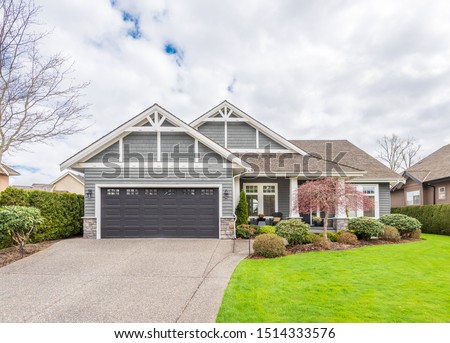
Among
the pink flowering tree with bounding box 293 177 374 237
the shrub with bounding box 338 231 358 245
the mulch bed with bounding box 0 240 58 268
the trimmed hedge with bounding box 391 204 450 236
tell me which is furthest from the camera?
the trimmed hedge with bounding box 391 204 450 236

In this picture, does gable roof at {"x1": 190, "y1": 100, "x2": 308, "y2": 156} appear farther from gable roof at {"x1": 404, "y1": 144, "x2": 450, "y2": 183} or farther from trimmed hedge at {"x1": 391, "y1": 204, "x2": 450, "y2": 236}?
gable roof at {"x1": 404, "y1": 144, "x2": 450, "y2": 183}

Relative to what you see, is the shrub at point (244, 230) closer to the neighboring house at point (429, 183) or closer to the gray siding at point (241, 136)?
the gray siding at point (241, 136)

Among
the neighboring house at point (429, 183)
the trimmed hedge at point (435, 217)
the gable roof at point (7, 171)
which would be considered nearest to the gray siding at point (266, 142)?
the trimmed hedge at point (435, 217)

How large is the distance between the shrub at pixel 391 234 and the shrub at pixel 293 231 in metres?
4.12

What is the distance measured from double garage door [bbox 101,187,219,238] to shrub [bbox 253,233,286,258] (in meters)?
3.33

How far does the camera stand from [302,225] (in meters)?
10.3

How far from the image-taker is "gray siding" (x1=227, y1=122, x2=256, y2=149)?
1636cm

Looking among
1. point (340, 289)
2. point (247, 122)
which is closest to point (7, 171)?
point (247, 122)

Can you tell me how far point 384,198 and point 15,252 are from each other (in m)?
17.8

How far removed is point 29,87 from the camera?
12.8 m

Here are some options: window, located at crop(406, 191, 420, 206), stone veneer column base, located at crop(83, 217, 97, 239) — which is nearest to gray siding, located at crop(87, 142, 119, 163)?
stone veneer column base, located at crop(83, 217, 97, 239)

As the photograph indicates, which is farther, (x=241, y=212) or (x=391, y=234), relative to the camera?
(x=241, y=212)

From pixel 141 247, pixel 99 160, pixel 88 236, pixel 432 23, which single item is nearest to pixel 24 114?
pixel 99 160

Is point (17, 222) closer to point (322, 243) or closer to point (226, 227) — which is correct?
point (226, 227)
